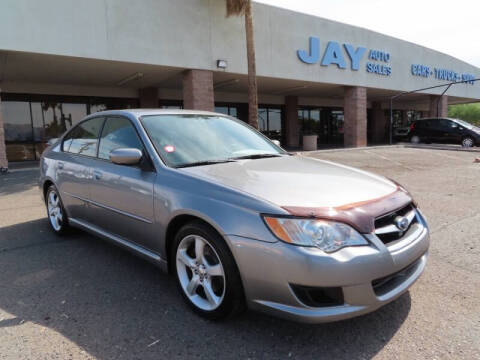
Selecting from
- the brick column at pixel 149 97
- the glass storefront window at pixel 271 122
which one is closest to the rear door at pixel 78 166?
the brick column at pixel 149 97

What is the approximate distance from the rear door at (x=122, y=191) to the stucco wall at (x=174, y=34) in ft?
28.9

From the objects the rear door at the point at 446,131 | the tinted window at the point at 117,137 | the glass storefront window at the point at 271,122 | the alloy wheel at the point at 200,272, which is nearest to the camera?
the alloy wheel at the point at 200,272

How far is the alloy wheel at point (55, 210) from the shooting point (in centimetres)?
447

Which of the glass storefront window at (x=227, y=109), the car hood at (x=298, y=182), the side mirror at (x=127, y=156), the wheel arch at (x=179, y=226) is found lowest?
the wheel arch at (x=179, y=226)

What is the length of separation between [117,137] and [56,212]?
180cm

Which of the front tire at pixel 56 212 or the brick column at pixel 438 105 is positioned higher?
the brick column at pixel 438 105

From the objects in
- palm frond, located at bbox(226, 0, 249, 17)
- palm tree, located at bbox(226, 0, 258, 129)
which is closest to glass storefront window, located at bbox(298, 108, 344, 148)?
palm tree, located at bbox(226, 0, 258, 129)

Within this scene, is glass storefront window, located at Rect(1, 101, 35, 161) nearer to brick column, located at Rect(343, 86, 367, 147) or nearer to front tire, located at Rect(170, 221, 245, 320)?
front tire, located at Rect(170, 221, 245, 320)

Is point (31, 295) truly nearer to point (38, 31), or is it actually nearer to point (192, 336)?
point (192, 336)

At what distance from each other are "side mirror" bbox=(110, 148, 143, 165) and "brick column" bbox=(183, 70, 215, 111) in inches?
424

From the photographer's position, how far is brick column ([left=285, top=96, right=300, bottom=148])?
23.2 meters

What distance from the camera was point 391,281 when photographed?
7.44ft

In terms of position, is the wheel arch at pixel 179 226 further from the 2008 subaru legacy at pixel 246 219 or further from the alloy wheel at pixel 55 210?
the alloy wheel at pixel 55 210

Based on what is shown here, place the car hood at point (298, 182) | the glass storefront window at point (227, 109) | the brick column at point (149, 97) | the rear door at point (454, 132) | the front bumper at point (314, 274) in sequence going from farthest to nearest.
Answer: the glass storefront window at point (227, 109) → the rear door at point (454, 132) → the brick column at point (149, 97) → the car hood at point (298, 182) → the front bumper at point (314, 274)
